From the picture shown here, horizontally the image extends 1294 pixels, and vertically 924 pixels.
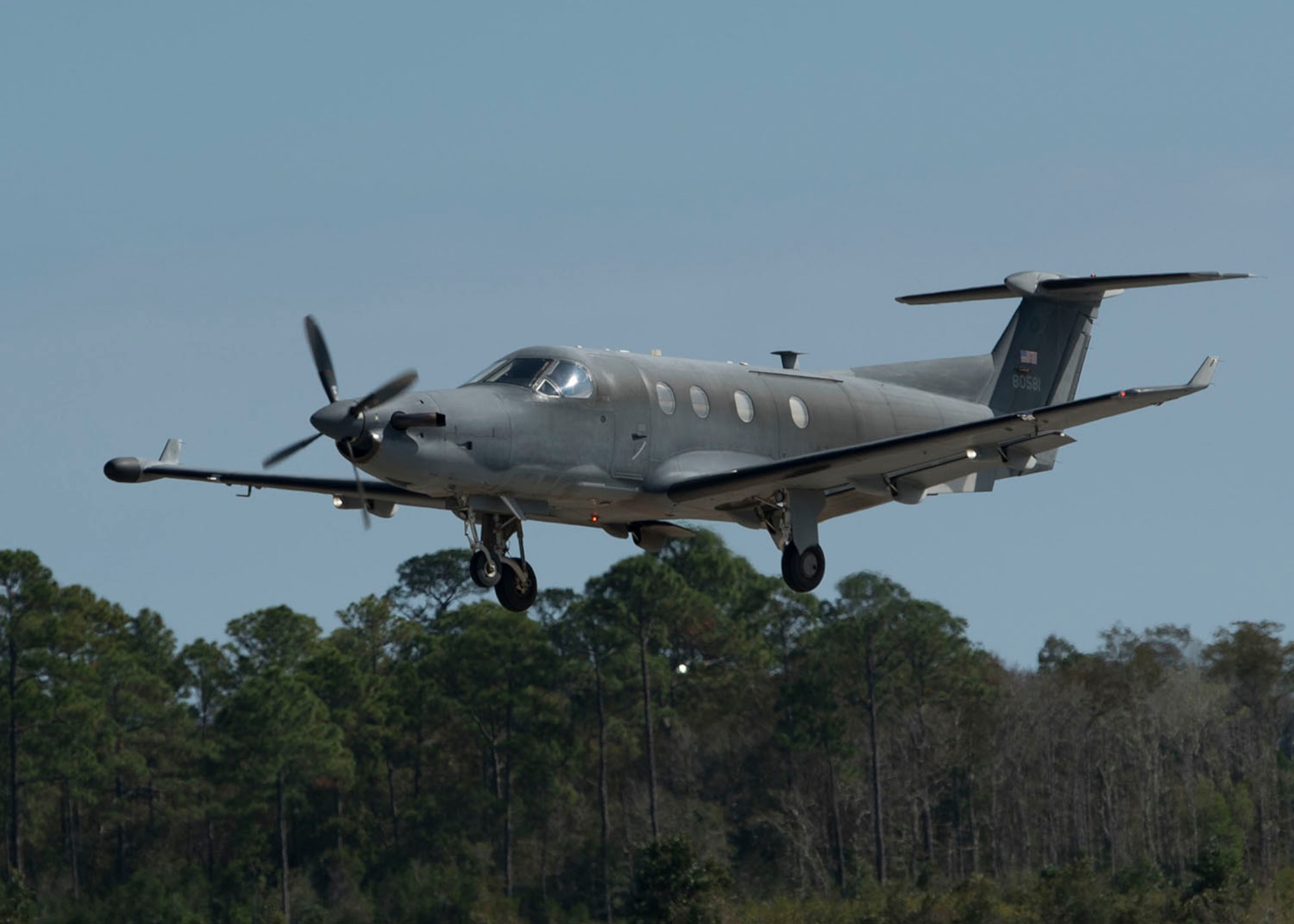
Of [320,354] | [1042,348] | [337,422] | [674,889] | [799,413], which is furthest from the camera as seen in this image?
[674,889]

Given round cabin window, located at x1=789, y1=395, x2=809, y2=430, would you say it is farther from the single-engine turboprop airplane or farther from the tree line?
the tree line

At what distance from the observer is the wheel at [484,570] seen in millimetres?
31750

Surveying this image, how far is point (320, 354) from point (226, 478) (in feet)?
13.6

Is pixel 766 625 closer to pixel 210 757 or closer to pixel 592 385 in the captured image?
pixel 210 757

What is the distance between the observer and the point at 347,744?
4097 inches

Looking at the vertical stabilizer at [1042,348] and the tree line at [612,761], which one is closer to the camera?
the vertical stabilizer at [1042,348]

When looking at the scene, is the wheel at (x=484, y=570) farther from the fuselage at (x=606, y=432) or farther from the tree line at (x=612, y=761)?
the tree line at (x=612, y=761)

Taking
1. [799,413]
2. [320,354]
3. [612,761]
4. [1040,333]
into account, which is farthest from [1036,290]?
[612,761]

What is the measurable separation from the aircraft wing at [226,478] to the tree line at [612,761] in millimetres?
60142

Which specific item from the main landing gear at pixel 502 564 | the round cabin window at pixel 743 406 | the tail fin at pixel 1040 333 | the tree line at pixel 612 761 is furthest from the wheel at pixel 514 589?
the tree line at pixel 612 761

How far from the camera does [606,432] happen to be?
104ft

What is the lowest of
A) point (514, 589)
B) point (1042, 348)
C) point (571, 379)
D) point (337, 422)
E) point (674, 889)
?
point (674, 889)

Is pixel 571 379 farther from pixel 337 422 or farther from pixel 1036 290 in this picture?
pixel 1036 290

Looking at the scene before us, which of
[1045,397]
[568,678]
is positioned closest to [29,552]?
[568,678]
